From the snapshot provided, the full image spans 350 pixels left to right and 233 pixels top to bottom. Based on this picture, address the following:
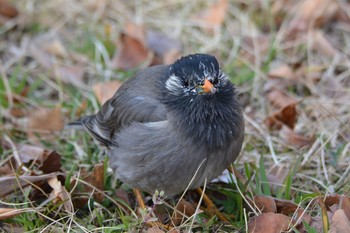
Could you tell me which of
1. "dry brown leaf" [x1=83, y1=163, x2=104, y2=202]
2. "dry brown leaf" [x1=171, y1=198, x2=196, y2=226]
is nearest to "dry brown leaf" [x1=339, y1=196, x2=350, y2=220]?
"dry brown leaf" [x1=171, y1=198, x2=196, y2=226]

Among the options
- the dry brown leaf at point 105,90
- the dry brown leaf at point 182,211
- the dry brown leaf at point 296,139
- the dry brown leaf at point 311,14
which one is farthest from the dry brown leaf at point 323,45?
the dry brown leaf at point 182,211

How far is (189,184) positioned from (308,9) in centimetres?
265

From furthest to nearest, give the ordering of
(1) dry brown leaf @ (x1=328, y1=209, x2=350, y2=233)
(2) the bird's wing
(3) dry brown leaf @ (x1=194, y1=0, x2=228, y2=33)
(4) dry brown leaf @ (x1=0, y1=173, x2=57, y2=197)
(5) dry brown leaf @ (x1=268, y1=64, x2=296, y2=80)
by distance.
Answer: (3) dry brown leaf @ (x1=194, y1=0, x2=228, y2=33), (5) dry brown leaf @ (x1=268, y1=64, x2=296, y2=80), (4) dry brown leaf @ (x1=0, y1=173, x2=57, y2=197), (2) the bird's wing, (1) dry brown leaf @ (x1=328, y1=209, x2=350, y2=233)

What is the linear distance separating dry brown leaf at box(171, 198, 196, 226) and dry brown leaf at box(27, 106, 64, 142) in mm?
1351

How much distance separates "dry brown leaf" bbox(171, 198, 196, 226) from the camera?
11.0 ft

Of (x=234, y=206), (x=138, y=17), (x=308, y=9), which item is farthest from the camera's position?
(x=138, y=17)

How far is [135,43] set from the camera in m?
5.05

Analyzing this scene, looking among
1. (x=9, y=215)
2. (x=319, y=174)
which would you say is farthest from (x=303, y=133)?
(x=9, y=215)

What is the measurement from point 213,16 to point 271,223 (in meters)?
2.88

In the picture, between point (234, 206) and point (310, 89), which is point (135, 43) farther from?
point (234, 206)

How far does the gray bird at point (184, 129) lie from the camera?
128 inches

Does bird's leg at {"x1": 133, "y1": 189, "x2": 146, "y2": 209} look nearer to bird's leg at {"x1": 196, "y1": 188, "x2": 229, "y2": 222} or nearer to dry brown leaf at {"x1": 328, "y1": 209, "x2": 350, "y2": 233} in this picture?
bird's leg at {"x1": 196, "y1": 188, "x2": 229, "y2": 222}

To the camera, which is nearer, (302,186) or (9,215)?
(9,215)

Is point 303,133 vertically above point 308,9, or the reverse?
point 308,9
